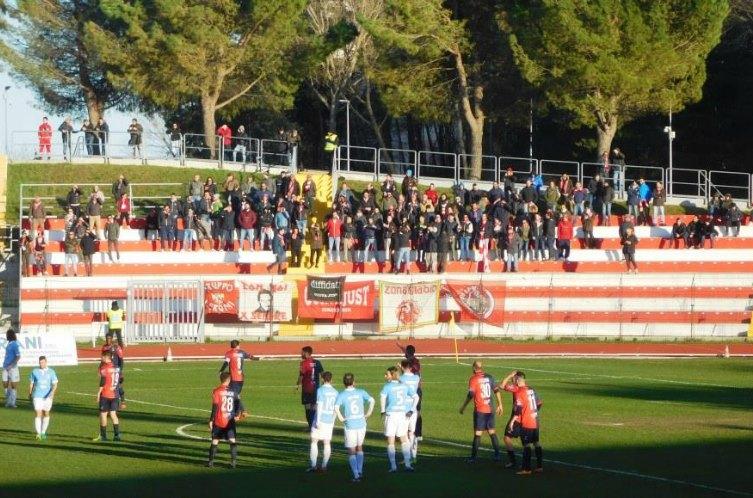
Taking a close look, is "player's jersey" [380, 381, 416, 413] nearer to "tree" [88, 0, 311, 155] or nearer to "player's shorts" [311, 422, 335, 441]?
"player's shorts" [311, 422, 335, 441]

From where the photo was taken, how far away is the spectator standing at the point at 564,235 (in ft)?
173

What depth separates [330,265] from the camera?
53250mm

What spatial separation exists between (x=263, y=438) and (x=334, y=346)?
2130cm

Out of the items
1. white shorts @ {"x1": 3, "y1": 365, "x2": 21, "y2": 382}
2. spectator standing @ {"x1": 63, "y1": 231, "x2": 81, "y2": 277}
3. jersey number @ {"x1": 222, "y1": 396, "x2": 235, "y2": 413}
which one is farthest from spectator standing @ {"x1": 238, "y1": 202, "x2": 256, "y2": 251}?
jersey number @ {"x1": 222, "y1": 396, "x2": 235, "y2": 413}

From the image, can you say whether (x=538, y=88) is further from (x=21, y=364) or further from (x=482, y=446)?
(x=482, y=446)

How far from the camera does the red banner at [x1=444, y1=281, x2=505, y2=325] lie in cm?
5084

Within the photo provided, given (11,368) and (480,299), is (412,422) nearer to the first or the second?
(11,368)

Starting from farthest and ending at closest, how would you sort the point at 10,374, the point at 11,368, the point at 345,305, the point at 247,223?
the point at 247,223 < the point at 345,305 < the point at 10,374 < the point at 11,368

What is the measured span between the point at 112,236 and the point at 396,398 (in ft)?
102

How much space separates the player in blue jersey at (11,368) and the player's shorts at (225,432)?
36.3 ft

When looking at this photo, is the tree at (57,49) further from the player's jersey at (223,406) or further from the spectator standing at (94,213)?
the player's jersey at (223,406)

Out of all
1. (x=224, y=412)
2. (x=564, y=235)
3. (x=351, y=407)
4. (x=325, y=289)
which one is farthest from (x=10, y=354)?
(x=564, y=235)

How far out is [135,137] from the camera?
6444cm

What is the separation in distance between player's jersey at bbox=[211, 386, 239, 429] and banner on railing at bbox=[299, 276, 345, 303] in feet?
90.8
